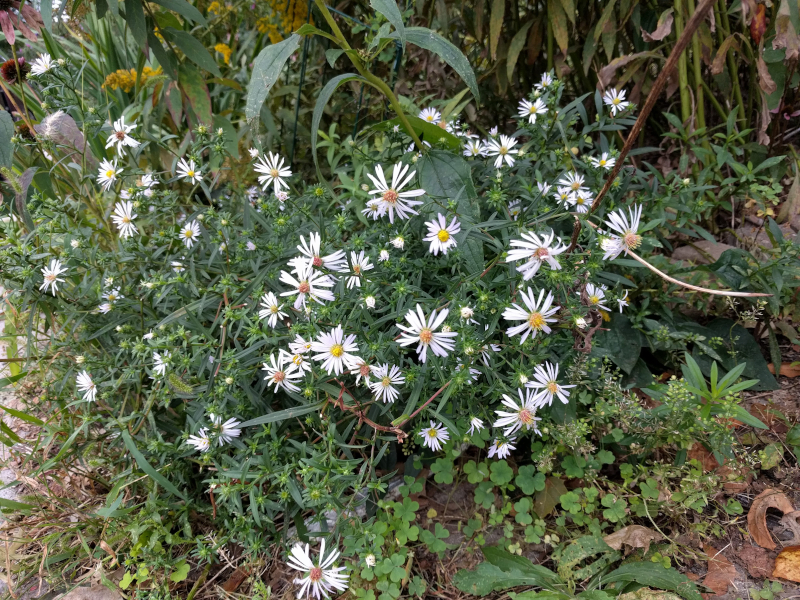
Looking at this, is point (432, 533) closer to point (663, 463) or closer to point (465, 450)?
point (465, 450)

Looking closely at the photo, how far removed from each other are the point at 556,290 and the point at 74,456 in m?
1.50

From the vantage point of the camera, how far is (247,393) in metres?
1.36

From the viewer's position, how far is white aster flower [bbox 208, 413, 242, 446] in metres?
1.30

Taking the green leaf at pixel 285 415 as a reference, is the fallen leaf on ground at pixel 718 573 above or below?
below

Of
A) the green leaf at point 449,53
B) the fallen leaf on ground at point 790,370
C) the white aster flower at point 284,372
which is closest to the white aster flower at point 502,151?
the green leaf at point 449,53

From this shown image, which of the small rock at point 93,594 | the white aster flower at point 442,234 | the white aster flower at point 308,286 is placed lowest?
the small rock at point 93,594

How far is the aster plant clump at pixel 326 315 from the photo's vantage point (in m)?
1.20

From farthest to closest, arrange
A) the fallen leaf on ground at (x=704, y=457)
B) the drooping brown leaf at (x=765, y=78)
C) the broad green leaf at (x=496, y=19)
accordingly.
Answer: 1. the broad green leaf at (x=496, y=19)
2. the drooping brown leaf at (x=765, y=78)
3. the fallen leaf on ground at (x=704, y=457)

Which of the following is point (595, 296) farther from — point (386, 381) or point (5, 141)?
point (5, 141)

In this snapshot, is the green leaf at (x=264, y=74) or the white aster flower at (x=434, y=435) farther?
the white aster flower at (x=434, y=435)

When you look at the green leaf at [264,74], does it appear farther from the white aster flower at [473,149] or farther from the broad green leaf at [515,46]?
the broad green leaf at [515,46]

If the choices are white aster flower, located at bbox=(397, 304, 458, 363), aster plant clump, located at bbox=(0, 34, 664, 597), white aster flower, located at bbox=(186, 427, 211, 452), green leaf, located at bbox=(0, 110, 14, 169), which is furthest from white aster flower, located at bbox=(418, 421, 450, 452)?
green leaf, located at bbox=(0, 110, 14, 169)


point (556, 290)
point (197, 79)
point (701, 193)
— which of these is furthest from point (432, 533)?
point (197, 79)

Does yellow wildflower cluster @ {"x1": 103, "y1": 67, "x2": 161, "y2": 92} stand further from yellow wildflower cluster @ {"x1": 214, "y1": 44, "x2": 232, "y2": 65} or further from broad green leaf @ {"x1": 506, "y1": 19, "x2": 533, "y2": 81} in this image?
broad green leaf @ {"x1": 506, "y1": 19, "x2": 533, "y2": 81}
